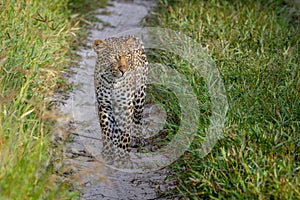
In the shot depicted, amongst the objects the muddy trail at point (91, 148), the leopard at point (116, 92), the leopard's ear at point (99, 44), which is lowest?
the muddy trail at point (91, 148)

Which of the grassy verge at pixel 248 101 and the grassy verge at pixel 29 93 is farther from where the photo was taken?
the grassy verge at pixel 248 101

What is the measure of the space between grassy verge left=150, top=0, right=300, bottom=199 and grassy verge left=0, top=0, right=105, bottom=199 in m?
1.16

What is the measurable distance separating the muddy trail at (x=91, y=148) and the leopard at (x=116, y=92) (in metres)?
0.22

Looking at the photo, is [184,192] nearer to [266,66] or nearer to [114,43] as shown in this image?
[114,43]

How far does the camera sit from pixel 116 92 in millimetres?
6781

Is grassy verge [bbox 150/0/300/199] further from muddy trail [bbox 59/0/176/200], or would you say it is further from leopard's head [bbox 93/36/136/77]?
leopard's head [bbox 93/36/136/77]

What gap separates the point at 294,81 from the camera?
7.26 meters

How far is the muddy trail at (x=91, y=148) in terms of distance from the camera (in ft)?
19.5

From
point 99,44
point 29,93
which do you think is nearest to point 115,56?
point 99,44

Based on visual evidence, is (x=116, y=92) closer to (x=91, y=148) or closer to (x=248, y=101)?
(x=91, y=148)

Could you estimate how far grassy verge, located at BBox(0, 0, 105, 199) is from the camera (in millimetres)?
4664

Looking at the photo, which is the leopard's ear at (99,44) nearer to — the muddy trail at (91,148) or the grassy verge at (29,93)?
the grassy verge at (29,93)

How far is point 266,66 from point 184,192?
2.37 metres

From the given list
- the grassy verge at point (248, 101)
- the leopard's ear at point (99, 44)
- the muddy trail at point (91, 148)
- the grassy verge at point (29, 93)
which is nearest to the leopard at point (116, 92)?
the leopard's ear at point (99, 44)
